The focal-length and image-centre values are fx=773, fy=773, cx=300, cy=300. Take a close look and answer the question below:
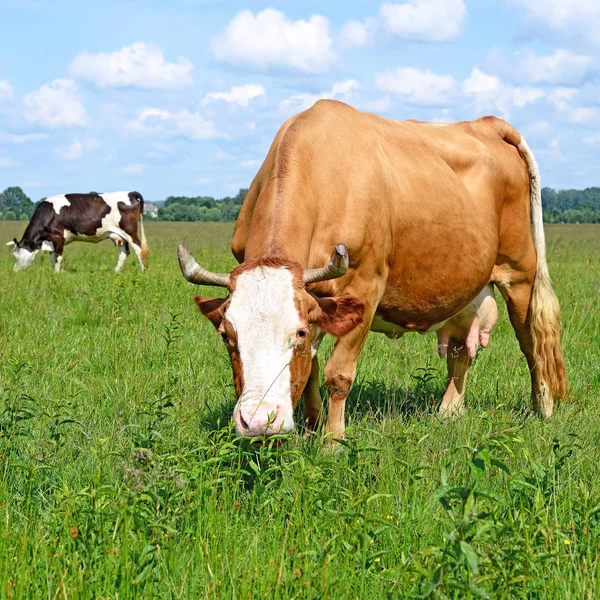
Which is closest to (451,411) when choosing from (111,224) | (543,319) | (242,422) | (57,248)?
(543,319)

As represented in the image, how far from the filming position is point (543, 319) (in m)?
6.95

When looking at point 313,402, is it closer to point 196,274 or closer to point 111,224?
point 196,274

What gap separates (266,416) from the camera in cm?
384

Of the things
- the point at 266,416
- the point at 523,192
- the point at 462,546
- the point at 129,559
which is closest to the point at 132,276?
the point at 523,192

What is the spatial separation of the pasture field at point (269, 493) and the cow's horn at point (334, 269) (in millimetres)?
883

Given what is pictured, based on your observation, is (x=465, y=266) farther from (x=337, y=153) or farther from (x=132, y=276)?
(x=132, y=276)

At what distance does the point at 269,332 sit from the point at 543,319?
368 centimetres

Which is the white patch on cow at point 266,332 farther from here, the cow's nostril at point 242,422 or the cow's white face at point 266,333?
the cow's nostril at point 242,422

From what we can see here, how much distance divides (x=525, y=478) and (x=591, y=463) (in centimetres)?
79

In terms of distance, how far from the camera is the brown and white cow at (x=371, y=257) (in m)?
4.18

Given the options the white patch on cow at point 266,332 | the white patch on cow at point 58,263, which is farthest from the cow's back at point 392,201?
the white patch on cow at point 58,263

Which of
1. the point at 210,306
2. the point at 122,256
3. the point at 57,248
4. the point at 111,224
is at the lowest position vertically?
the point at 210,306

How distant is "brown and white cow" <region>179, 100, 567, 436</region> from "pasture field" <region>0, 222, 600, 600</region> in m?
0.39

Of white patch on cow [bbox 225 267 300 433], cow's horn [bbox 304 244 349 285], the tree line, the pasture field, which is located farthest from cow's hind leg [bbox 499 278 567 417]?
the tree line
